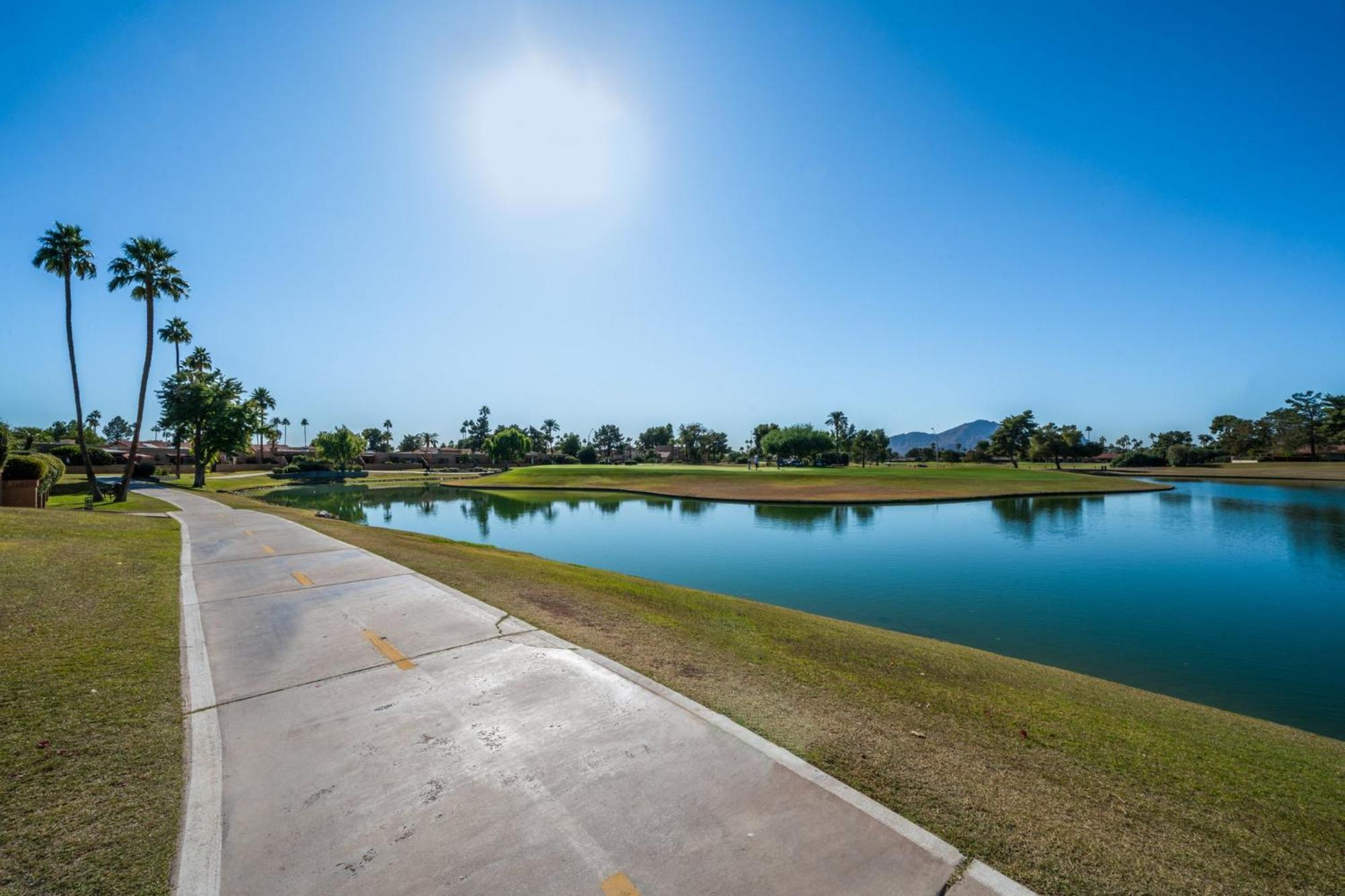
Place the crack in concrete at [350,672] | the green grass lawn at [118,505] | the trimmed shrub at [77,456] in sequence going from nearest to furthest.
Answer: the crack in concrete at [350,672] → the green grass lawn at [118,505] → the trimmed shrub at [77,456]

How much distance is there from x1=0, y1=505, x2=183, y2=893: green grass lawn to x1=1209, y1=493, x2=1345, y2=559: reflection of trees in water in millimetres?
35047

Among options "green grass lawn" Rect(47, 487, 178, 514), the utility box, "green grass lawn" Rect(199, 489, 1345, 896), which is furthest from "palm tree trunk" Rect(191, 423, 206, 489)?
"green grass lawn" Rect(199, 489, 1345, 896)

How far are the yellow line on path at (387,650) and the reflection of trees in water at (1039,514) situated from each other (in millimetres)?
28693

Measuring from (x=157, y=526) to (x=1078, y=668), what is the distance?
79.6ft

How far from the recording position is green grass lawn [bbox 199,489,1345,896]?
3.43m

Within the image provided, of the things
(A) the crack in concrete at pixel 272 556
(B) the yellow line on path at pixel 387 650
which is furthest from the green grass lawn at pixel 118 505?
(B) the yellow line on path at pixel 387 650

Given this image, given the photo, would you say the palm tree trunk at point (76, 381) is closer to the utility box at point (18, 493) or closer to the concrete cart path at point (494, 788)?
the utility box at point (18, 493)

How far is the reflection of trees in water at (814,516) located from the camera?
107ft

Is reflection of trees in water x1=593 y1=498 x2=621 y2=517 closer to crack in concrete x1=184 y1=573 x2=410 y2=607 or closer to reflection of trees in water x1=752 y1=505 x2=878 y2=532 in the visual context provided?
reflection of trees in water x1=752 y1=505 x2=878 y2=532

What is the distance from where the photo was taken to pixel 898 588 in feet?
55.0

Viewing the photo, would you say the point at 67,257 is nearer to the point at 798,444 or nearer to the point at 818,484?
the point at 818,484

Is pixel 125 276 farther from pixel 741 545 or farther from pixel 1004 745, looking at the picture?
pixel 1004 745

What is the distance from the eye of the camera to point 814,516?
123 feet

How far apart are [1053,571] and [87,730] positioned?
2374 centimetres
